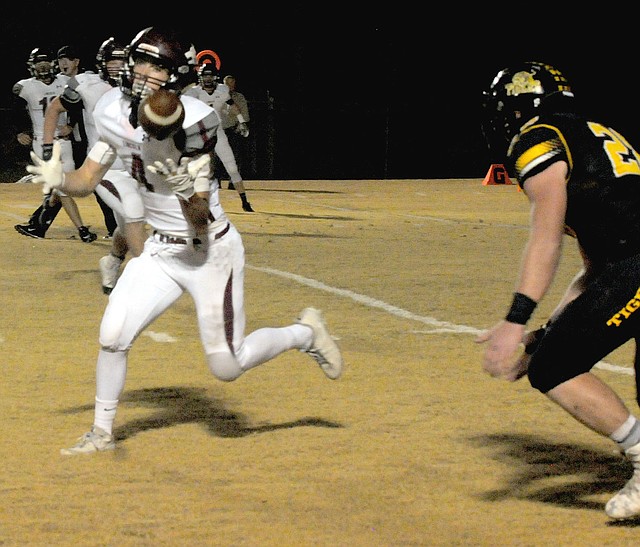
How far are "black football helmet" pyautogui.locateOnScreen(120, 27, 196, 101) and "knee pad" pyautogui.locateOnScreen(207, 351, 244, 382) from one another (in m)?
1.13

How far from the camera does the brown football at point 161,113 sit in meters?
5.18

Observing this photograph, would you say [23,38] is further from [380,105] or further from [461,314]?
[461,314]

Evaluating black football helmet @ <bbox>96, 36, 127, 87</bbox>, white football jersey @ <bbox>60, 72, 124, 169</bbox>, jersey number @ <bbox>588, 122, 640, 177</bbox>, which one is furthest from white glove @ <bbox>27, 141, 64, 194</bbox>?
white football jersey @ <bbox>60, 72, 124, 169</bbox>

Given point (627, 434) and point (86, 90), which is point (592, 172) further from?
point (86, 90)

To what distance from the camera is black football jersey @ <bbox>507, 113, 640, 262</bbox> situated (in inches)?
173

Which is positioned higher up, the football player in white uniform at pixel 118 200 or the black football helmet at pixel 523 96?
the black football helmet at pixel 523 96

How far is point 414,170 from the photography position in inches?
1243

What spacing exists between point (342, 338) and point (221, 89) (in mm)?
12947

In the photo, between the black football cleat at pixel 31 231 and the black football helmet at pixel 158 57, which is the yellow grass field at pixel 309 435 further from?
the black football cleat at pixel 31 231

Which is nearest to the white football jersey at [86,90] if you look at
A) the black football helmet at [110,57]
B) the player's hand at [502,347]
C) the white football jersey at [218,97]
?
the black football helmet at [110,57]

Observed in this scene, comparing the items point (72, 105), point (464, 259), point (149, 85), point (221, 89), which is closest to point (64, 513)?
A: point (149, 85)

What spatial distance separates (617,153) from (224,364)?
1.98 metres

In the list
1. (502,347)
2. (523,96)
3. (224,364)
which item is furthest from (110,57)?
(502,347)

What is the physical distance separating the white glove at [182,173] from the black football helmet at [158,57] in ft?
1.40
